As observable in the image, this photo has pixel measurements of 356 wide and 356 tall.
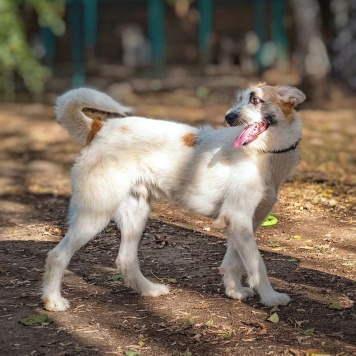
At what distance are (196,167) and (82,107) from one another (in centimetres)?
86

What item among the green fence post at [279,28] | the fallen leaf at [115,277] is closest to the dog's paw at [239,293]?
the fallen leaf at [115,277]

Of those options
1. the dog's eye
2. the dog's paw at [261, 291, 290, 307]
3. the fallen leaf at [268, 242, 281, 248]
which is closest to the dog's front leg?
the dog's paw at [261, 291, 290, 307]

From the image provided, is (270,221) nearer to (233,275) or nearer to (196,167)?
(233,275)

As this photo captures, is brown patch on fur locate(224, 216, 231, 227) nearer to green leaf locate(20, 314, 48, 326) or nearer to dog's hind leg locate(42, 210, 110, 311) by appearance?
dog's hind leg locate(42, 210, 110, 311)

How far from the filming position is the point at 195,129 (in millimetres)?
5777

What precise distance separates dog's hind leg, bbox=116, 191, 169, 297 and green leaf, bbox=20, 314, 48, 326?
0.75 meters

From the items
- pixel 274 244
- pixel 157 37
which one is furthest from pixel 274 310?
pixel 157 37

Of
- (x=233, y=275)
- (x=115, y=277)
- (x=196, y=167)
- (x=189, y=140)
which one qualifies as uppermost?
(x=189, y=140)

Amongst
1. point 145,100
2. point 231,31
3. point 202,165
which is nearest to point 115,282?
point 202,165

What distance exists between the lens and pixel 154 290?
583 cm

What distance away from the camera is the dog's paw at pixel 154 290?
582 cm

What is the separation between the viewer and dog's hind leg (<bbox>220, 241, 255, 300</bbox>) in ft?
18.7

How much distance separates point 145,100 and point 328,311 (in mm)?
11569

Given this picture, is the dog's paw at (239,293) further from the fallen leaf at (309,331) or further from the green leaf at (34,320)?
the green leaf at (34,320)
